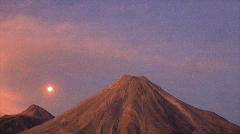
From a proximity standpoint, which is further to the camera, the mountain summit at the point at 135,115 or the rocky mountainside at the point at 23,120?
the rocky mountainside at the point at 23,120

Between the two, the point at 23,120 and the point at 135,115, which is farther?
the point at 23,120

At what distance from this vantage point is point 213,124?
7988 cm

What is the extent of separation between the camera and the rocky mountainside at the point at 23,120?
11100 centimetres

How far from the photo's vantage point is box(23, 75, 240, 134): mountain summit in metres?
69.8

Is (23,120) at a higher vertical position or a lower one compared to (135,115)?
higher

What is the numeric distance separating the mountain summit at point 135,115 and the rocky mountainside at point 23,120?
3558cm

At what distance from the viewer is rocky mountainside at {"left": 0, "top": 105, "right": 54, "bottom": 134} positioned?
11100cm

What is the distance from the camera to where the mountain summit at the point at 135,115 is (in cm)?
6975

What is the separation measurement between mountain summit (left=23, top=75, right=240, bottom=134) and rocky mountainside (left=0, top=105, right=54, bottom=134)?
35576 millimetres

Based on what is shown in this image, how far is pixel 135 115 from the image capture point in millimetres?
72188

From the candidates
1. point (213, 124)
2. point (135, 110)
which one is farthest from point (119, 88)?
point (213, 124)

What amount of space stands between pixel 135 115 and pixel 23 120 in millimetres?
61127

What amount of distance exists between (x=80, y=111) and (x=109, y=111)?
9.68 meters

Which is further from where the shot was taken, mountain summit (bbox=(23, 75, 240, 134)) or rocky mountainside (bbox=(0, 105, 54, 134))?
rocky mountainside (bbox=(0, 105, 54, 134))
